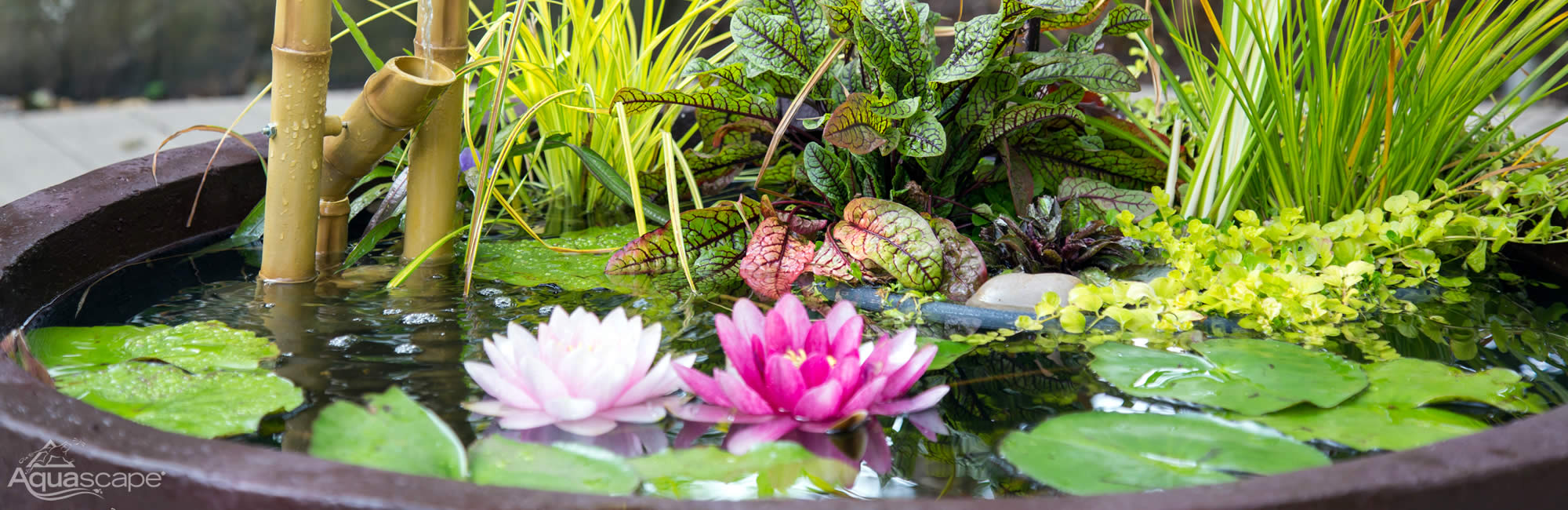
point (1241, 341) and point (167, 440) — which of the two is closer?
point (167, 440)

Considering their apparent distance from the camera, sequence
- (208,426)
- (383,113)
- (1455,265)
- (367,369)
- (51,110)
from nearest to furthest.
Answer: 1. (208,426)
2. (367,369)
3. (383,113)
4. (1455,265)
5. (51,110)

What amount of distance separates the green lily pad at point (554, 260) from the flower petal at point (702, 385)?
15.4 inches

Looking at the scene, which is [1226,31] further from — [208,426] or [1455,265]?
[208,426]

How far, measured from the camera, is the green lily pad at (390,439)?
0.61 m

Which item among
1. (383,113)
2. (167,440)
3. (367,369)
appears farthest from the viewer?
(383,113)

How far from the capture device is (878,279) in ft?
3.35

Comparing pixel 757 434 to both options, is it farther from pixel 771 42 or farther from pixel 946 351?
pixel 771 42

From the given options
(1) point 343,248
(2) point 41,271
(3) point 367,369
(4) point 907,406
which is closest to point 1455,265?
(4) point 907,406

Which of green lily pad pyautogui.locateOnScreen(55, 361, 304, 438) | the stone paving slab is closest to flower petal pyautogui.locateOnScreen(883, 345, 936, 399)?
green lily pad pyautogui.locateOnScreen(55, 361, 304, 438)

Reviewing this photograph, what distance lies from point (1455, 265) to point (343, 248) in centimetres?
126

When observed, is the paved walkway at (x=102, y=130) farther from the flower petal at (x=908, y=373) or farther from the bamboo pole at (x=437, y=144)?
the flower petal at (x=908, y=373)

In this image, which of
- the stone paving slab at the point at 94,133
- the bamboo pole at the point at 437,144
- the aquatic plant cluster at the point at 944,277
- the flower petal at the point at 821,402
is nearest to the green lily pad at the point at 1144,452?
the aquatic plant cluster at the point at 944,277

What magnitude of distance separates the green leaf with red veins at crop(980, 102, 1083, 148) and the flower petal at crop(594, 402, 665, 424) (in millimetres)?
566

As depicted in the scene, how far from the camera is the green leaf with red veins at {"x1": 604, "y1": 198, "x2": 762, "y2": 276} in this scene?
105cm
